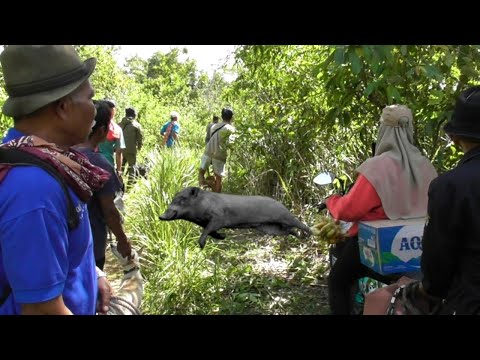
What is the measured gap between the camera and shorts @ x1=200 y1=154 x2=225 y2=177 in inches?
281

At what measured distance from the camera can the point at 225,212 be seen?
7.69 feet

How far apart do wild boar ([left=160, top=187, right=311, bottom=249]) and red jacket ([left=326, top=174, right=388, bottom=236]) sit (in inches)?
22.5

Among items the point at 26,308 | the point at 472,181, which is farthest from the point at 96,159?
the point at 472,181

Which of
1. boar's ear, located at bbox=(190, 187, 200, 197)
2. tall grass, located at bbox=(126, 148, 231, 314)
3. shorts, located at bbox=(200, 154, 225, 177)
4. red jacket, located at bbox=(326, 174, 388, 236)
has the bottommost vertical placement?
tall grass, located at bbox=(126, 148, 231, 314)

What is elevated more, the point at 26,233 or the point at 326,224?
the point at 26,233

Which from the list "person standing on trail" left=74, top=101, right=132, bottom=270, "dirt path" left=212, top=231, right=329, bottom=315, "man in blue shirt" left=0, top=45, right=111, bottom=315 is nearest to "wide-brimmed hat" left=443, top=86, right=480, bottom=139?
"man in blue shirt" left=0, top=45, right=111, bottom=315

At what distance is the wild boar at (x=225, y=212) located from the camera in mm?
2301

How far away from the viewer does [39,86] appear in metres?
1.32

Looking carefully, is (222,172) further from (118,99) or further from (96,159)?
(118,99)

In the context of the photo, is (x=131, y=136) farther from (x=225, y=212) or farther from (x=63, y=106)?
(x=63, y=106)

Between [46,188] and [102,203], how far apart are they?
73.8 inches

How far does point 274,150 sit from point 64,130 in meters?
5.62

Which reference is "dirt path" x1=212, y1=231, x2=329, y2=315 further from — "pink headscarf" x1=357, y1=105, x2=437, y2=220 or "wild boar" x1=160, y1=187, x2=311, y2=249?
"wild boar" x1=160, y1=187, x2=311, y2=249

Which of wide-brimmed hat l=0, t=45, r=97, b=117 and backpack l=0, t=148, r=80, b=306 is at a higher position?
wide-brimmed hat l=0, t=45, r=97, b=117
